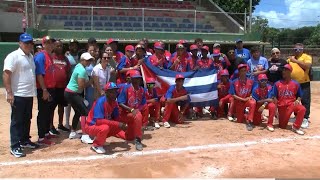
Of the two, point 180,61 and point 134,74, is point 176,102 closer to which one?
point 180,61

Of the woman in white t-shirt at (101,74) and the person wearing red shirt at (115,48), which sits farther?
the person wearing red shirt at (115,48)

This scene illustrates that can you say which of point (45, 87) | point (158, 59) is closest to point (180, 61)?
point (158, 59)

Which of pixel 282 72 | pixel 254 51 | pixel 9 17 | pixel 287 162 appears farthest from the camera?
pixel 9 17

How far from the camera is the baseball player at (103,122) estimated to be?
579 cm

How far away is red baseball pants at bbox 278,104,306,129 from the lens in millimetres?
7219

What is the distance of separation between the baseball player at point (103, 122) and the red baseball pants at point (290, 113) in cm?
341

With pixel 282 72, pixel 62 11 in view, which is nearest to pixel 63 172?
pixel 282 72

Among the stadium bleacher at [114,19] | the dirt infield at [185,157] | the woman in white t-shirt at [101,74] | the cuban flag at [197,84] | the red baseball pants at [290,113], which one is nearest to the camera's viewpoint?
the dirt infield at [185,157]

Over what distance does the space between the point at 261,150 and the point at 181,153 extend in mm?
1336

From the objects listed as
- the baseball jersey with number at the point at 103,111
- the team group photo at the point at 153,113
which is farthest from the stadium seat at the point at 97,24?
the baseball jersey with number at the point at 103,111

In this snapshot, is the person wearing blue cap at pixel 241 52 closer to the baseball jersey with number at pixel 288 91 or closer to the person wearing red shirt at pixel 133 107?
the baseball jersey with number at pixel 288 91

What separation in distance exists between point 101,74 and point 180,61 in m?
2.21

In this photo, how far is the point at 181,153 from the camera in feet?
19.4

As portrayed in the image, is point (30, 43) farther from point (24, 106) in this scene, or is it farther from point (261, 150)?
point (261, 150)
